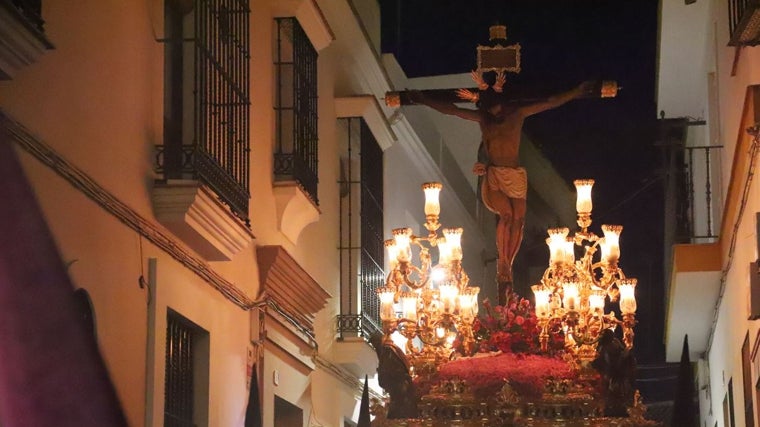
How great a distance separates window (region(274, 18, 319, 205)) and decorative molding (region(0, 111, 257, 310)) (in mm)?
1535

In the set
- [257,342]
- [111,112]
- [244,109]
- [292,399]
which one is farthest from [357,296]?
[111,112]

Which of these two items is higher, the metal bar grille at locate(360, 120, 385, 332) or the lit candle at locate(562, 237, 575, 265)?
the metal bar grille at locate(360, 120, 385, 332)

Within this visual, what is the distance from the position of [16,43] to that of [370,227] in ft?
29.6

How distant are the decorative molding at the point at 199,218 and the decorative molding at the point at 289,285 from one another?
4.64 ft

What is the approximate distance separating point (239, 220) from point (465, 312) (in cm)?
274

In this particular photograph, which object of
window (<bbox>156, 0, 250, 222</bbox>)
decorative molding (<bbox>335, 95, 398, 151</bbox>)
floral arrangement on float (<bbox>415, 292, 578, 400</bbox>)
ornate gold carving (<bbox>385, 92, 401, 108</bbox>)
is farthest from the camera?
decorative molding (<bbox>335, 95, 398, 151</bbox>)

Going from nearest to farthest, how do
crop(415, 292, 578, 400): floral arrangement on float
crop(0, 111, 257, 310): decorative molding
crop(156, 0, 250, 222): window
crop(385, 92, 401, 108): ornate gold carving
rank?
crop(0, 111, 257, 310): decorative molding < crop(156, 0, 250, 222): window < crop(415, 292, 578, 400): floral arrangement on float < crop(385, 92, 401, 108): ornate gold carving

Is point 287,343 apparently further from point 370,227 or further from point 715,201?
point 715,201

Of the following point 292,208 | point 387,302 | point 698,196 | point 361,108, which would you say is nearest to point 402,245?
point 387,302

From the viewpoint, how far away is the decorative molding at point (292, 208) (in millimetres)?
9453

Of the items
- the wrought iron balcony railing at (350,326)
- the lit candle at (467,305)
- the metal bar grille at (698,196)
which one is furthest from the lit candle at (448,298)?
the wrought iron balcony railing at (350,326)

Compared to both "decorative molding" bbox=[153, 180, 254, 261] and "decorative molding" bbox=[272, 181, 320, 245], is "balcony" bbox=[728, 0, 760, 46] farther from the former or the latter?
"decorative molding" bbox=[272, 181, 320, 245]

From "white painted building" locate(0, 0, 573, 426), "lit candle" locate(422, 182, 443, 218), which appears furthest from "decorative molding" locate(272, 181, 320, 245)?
"lit candle" locate(422, 182, 443, 218)

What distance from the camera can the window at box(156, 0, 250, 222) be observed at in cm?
654
